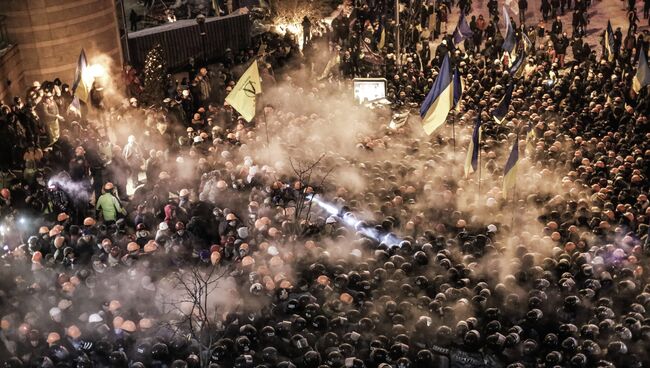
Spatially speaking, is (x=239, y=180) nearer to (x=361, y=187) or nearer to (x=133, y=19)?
(x=361, y=187)

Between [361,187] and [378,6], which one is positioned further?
[378,6]

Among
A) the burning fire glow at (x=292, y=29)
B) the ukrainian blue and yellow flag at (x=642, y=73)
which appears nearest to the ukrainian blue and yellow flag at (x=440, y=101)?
the ukrainian blue and yellow flag at (x=642, y=73)

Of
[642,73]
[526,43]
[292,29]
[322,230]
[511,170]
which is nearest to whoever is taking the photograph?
[511,170]

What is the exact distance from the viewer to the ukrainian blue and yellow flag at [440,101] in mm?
20375

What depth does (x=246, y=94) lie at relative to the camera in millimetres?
21734

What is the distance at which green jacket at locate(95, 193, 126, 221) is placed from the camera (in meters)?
Result: 19.4

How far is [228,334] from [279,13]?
24085 millimetres

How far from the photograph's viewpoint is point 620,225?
18.1 metres

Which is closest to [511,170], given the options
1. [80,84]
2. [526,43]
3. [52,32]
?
[80,84]

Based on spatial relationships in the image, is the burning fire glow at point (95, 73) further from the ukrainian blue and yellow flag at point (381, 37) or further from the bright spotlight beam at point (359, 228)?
the ukrainian blue and yellow flag at point (381, 37)

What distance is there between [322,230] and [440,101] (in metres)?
4.45

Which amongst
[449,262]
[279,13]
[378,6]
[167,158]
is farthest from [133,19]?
[449,262]

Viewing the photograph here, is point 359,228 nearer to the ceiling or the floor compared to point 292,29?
nearer to the floor

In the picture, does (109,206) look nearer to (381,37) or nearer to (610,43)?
(381,37)
